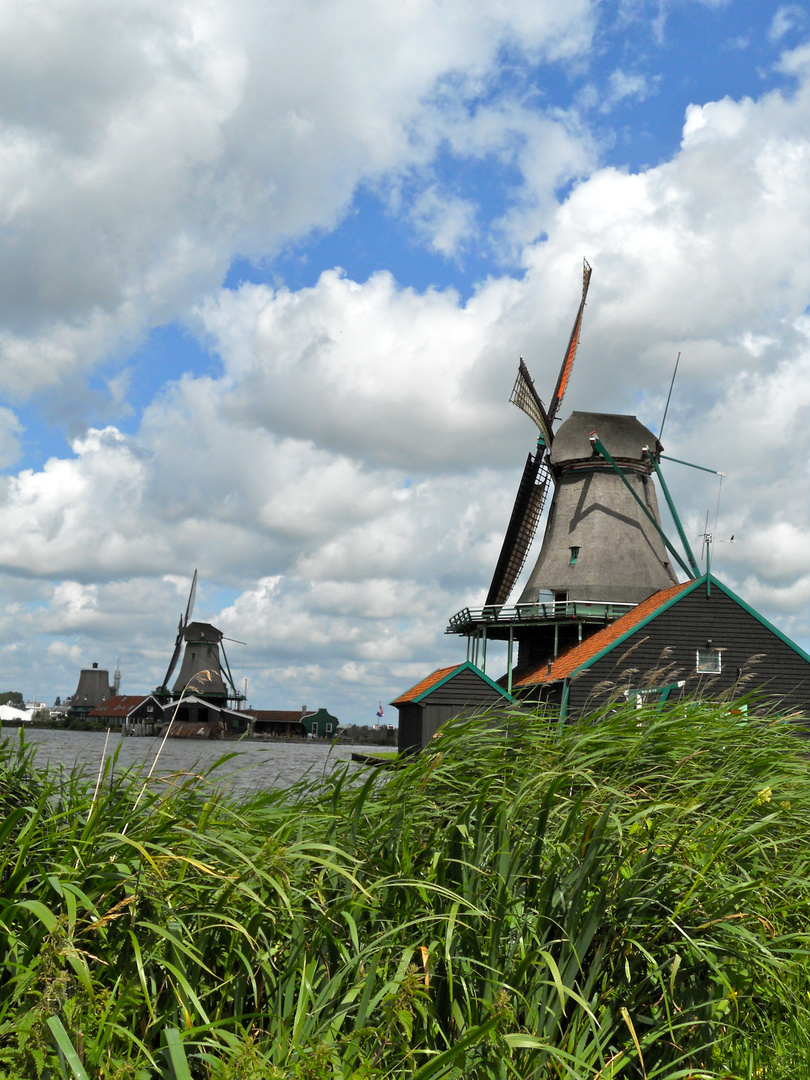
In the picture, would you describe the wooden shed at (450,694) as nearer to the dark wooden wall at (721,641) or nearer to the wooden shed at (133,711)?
the dark wooden wall at (721,641)

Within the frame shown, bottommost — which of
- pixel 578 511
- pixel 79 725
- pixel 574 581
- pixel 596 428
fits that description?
pixel 79 725

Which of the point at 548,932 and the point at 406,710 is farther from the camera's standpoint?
the point at 406,710

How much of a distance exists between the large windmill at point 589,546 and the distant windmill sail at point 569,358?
2206mm

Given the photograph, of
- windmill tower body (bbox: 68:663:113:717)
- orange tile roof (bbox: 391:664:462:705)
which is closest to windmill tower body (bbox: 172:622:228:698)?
windmill tower body (bbox: 68:663:113:717)

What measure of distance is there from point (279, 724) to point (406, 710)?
246 feet

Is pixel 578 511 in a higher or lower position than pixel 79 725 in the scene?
higher

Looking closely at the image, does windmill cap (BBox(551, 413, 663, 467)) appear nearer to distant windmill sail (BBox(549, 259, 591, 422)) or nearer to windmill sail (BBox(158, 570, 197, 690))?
distant windmill sail (BBox(549, 259, 591, 422))

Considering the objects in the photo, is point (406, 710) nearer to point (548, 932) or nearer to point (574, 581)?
point (574, 581)

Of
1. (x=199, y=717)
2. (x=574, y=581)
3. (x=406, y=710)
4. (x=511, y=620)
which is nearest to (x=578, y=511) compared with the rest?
(x=574, y=581)

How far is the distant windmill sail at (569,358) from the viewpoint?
33844 mm

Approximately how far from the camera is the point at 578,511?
98.2ft

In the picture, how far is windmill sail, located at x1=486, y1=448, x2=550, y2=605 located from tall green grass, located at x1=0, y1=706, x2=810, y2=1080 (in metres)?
28.9

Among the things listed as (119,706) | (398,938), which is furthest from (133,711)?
(398,938)

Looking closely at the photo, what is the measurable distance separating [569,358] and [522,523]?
6.70 meters
